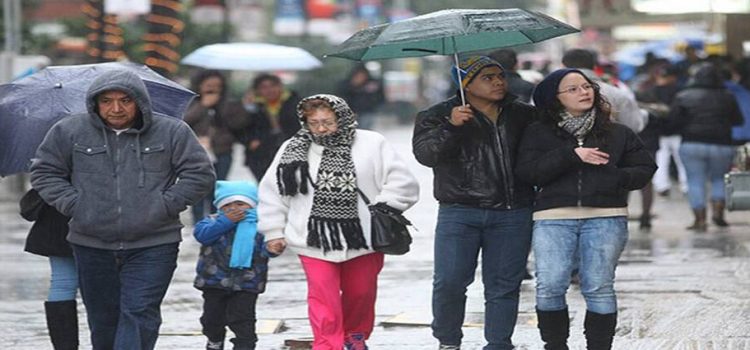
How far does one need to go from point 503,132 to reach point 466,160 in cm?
24

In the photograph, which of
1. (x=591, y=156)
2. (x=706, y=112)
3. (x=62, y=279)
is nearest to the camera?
(x=591, y=156)

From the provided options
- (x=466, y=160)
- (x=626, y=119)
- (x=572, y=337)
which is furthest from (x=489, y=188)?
(x=626, y=119)

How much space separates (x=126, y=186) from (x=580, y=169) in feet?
7.40

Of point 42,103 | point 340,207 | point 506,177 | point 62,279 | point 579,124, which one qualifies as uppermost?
point 42,103

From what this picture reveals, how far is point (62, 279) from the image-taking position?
29.9 ft

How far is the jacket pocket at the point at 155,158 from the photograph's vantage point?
8.17m

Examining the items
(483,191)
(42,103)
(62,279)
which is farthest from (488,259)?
(42,103)

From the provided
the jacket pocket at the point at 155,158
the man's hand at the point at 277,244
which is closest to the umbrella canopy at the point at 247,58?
the man's hand at the point at 277,244

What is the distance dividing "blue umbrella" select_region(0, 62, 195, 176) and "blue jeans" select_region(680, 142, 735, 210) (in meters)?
9.24

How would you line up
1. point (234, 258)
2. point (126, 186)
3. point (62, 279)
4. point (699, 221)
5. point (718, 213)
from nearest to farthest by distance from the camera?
1. point (126, 186)
2. point (62, 279)
3. point (234, 258)
4. point (699, 221)
5. point (718, 213)

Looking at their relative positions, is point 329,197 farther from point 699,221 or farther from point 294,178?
point 699,221

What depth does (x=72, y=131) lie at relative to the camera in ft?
27.1

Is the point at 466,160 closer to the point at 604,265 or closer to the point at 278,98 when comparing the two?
the point at 604,265

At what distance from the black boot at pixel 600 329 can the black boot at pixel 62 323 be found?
8.83 feet
